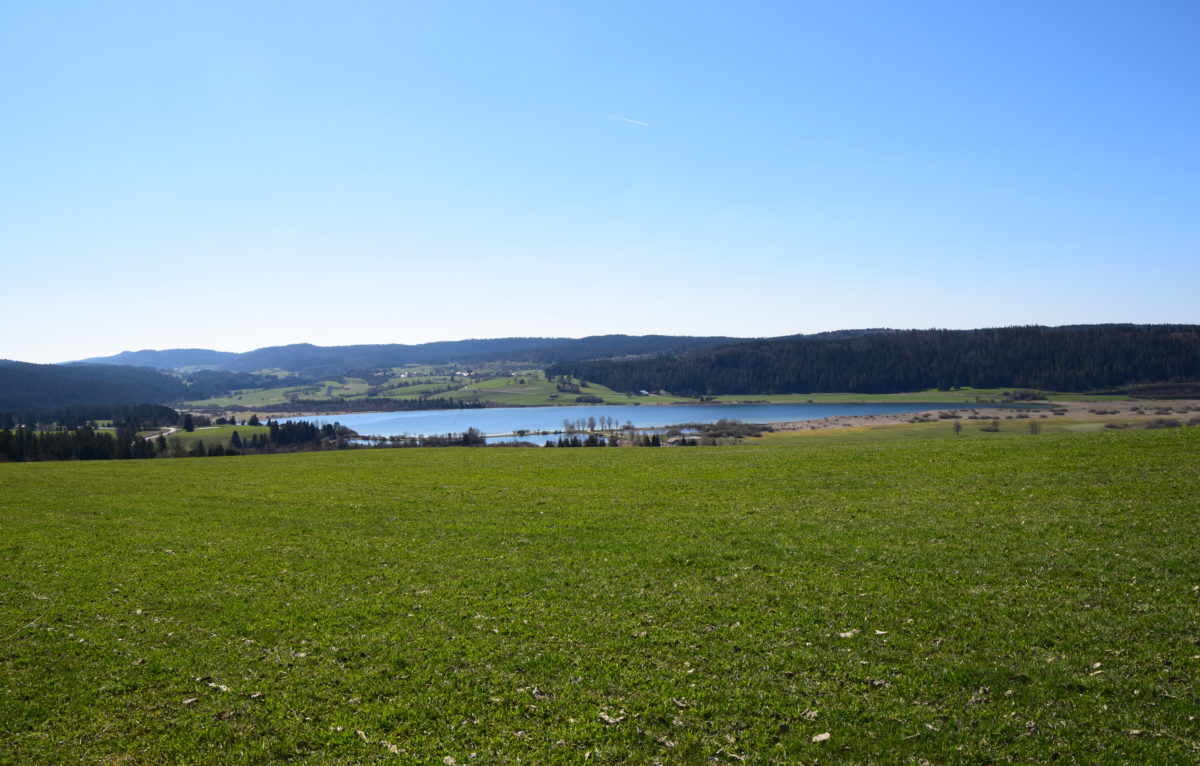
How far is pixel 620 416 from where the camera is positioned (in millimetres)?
172125

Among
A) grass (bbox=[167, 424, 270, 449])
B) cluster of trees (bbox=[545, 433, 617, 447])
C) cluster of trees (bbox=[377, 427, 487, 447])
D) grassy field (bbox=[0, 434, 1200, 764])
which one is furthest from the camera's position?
grass (bbox=[167, 424, 270, 449])

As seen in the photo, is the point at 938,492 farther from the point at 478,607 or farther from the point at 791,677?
the point at 478,607

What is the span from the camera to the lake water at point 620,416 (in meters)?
145

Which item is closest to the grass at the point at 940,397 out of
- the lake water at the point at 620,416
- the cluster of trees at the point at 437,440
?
the lake water at the point at 620,416

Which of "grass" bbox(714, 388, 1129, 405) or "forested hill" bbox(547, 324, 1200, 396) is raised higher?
"forested hill" bbox(547, 324, 1200, 396)

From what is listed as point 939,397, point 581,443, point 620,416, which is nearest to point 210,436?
point 581,443

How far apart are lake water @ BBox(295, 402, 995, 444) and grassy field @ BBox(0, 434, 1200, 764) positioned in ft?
379

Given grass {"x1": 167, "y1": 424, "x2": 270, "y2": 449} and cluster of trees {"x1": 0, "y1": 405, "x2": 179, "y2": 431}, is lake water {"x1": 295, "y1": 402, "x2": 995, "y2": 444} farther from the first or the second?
cluster of trees {"x1": 0, "y1": 405, "x2": 179, "y2": 431}

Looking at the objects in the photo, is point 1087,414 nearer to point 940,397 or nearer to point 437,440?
point 940,397

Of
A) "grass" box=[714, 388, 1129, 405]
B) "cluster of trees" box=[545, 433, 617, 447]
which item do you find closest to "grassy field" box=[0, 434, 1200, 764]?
"cluster of trees" box=[545, 433, 617, 447]

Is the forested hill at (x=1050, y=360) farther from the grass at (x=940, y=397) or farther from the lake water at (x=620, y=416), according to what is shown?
the lake water at (x=620, y=416)

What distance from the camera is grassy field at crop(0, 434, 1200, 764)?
7531mm

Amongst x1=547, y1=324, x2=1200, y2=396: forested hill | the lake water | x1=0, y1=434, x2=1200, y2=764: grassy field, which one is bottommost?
the lake water

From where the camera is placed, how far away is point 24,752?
24.3 ft
